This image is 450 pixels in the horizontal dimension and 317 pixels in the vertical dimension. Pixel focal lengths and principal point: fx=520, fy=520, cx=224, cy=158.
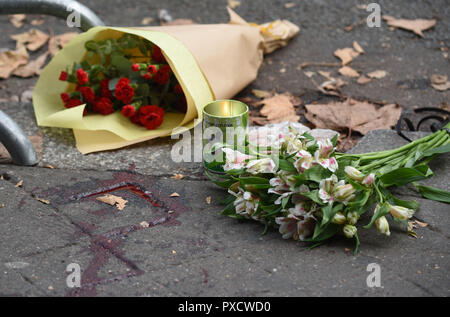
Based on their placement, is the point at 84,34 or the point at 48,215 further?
the point at 84,34

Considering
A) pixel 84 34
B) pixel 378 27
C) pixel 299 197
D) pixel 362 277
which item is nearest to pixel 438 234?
pixel 362 277

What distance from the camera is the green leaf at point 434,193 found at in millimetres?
1640

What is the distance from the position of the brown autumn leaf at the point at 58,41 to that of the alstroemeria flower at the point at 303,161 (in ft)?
6.98

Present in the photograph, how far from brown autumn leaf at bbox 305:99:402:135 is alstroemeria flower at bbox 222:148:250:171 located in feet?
2.67

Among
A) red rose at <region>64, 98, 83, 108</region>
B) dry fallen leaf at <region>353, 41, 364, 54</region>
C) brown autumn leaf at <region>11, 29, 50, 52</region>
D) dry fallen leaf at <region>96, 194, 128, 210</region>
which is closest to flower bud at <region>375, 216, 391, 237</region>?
dry fallen leaf at <region>96, 194, 128, 210</region>

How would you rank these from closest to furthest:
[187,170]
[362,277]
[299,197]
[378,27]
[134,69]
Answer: [362,277]
[299,197]
[187,170]
[134,69]
[378,27]

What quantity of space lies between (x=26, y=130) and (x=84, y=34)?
48cm

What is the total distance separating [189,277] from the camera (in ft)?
4.53

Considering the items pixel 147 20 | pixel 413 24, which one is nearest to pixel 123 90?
pixel 147 20

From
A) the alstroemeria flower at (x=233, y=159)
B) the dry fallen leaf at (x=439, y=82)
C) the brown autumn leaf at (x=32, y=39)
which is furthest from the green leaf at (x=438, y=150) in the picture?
the brown autumn leaf at (x=32, y=39)

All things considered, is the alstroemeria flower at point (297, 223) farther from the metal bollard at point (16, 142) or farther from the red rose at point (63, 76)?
the red rose at point (63, 76)

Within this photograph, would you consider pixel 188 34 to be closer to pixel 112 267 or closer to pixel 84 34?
pixel 84 34

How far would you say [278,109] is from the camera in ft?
8.11

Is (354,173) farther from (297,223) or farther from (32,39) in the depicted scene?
(32,39)
